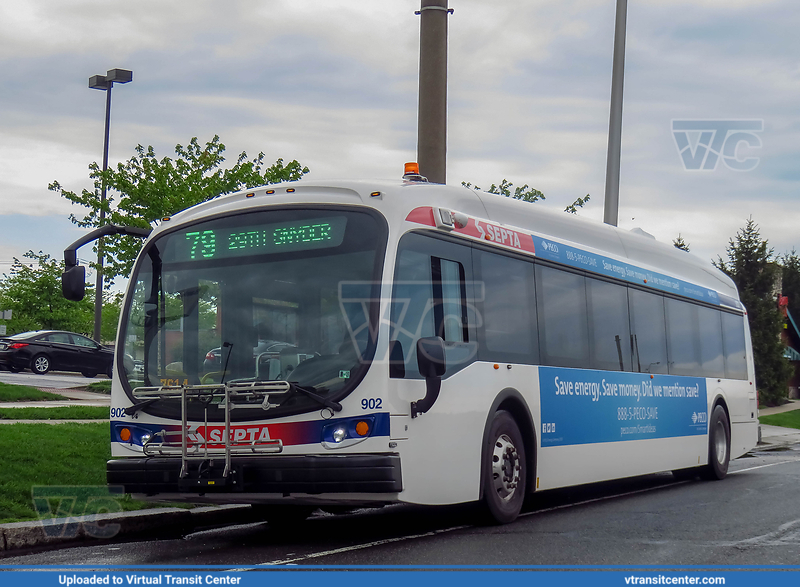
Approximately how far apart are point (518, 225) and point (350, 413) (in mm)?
3465

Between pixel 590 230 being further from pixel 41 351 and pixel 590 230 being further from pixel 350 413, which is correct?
pixel 41 351

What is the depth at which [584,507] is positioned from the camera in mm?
10805

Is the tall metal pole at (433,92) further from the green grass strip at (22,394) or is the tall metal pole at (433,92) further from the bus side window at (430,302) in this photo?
the green grass strip at (22,394)

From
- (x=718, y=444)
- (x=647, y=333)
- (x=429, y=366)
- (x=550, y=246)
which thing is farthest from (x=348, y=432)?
(x=718, y=444)

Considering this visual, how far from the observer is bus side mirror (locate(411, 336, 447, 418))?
297 inches

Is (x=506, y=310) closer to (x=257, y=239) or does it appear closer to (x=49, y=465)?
(x=257, y=239)

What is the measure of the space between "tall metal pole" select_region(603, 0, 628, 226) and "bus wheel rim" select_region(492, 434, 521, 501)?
8688 mm

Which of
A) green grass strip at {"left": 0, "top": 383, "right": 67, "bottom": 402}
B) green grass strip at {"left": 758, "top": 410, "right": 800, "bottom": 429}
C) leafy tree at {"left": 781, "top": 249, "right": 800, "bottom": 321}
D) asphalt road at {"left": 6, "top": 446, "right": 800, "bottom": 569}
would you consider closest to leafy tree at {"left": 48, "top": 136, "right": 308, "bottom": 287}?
green grass strip at {"left": 0, "top": 383, "right": 67, "bottom": 402}

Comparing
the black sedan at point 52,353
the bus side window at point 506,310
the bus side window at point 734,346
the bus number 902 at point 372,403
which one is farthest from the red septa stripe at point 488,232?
the black sedan at point 52,353

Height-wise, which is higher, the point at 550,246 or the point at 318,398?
the point at 550,246

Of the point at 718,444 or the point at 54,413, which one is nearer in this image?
the point at 718,444

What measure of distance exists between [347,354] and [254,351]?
793 mm

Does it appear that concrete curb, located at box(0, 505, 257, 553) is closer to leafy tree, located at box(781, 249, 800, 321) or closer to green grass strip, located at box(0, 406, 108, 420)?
green grass strip, located at box(0, 406, 108, 420)

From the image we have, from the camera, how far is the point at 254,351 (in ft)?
26.1
